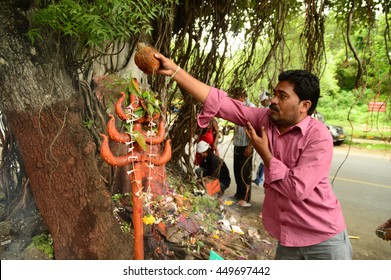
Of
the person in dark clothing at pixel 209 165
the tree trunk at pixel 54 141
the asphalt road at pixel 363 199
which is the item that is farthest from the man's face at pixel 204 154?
the tree trunk at pixel 54 141

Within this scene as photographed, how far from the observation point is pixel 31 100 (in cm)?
163

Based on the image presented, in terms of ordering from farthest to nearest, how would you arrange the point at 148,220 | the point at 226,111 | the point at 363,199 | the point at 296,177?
the point at 363,199, the point at 148,220, the point at 226,111, the point at 296,177

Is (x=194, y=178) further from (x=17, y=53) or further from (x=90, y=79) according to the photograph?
(x=17, y=53)

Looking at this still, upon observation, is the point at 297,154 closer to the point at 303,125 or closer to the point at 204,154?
the point at 303,125

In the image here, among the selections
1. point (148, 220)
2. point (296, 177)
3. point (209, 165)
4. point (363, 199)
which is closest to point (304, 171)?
point (296, 177)

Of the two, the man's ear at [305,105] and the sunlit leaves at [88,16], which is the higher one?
the sunlit leaves at [88,16]

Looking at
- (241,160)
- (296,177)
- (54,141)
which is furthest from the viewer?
(241,160)

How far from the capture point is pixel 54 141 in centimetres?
170

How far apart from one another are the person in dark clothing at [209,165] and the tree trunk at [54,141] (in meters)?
1.99

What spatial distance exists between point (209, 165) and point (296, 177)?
2.83 meters

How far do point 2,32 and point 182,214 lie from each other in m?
1.94

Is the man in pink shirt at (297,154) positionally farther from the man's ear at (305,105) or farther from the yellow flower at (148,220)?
the yellow flower at (148,220)

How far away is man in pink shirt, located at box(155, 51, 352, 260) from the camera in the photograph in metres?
1.37

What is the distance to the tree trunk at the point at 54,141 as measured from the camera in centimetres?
159
